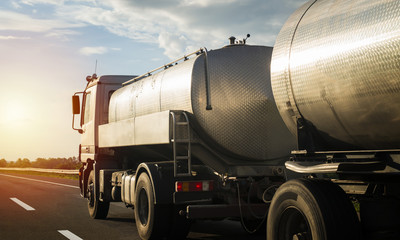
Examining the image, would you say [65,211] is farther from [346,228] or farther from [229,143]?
[346,228]

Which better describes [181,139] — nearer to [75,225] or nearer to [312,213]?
[312,213]

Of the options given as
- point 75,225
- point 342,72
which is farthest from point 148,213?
point 342,72

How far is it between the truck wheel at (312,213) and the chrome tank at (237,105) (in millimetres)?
2265

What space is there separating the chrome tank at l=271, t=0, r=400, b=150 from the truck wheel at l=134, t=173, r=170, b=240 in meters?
2.98

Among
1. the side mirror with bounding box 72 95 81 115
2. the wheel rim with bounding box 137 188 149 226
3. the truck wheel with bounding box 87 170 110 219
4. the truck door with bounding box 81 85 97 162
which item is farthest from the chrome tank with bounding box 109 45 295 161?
the side mirror with bounding box 72 95 81 115

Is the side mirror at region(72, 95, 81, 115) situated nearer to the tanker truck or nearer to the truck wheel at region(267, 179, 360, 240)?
the tanker truck

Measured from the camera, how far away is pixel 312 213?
15.2ft

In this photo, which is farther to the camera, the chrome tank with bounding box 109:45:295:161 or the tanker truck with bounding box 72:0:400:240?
the chrome tank with bounding box 109:45:295:161

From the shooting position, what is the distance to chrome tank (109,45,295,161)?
289 inches

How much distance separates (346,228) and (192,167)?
3.69 metres

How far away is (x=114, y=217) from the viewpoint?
→ 470 inches

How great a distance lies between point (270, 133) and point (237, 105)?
0.61 meters

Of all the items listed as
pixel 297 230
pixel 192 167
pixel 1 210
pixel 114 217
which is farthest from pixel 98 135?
pixel 297 230

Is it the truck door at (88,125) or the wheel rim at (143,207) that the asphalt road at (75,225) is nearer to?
the wheel rim at (143,207)
